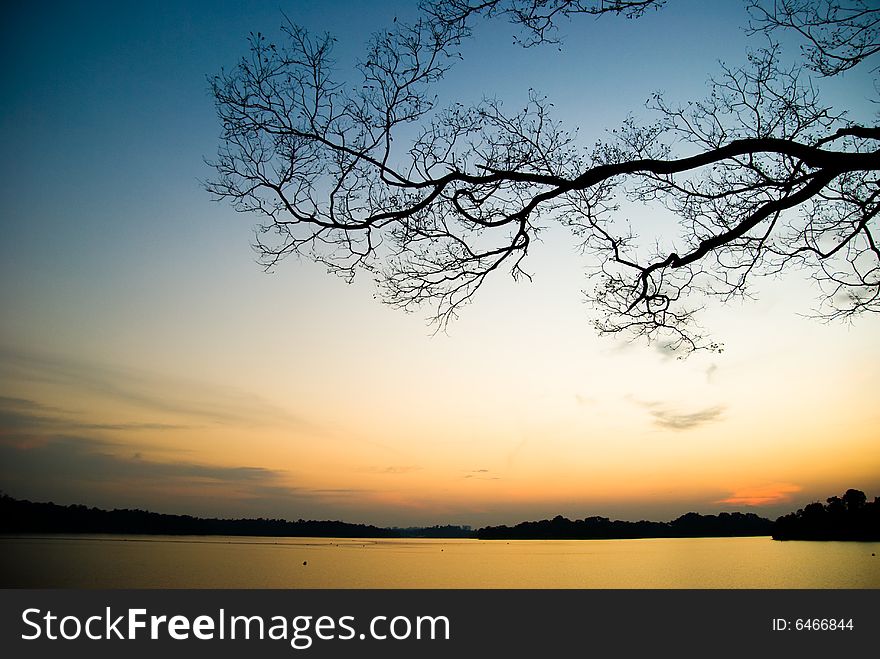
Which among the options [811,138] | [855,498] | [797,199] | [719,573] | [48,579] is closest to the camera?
[797,199]

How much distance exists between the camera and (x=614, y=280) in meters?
6.45

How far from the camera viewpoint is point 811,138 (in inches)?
239

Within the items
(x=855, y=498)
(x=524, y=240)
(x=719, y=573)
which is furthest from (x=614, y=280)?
(x=855, y=498)

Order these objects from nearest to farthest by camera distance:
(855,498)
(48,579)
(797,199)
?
(797,199) < (48,579) < (855,498)

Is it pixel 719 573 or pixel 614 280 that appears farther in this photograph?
A: pixel 719 573
